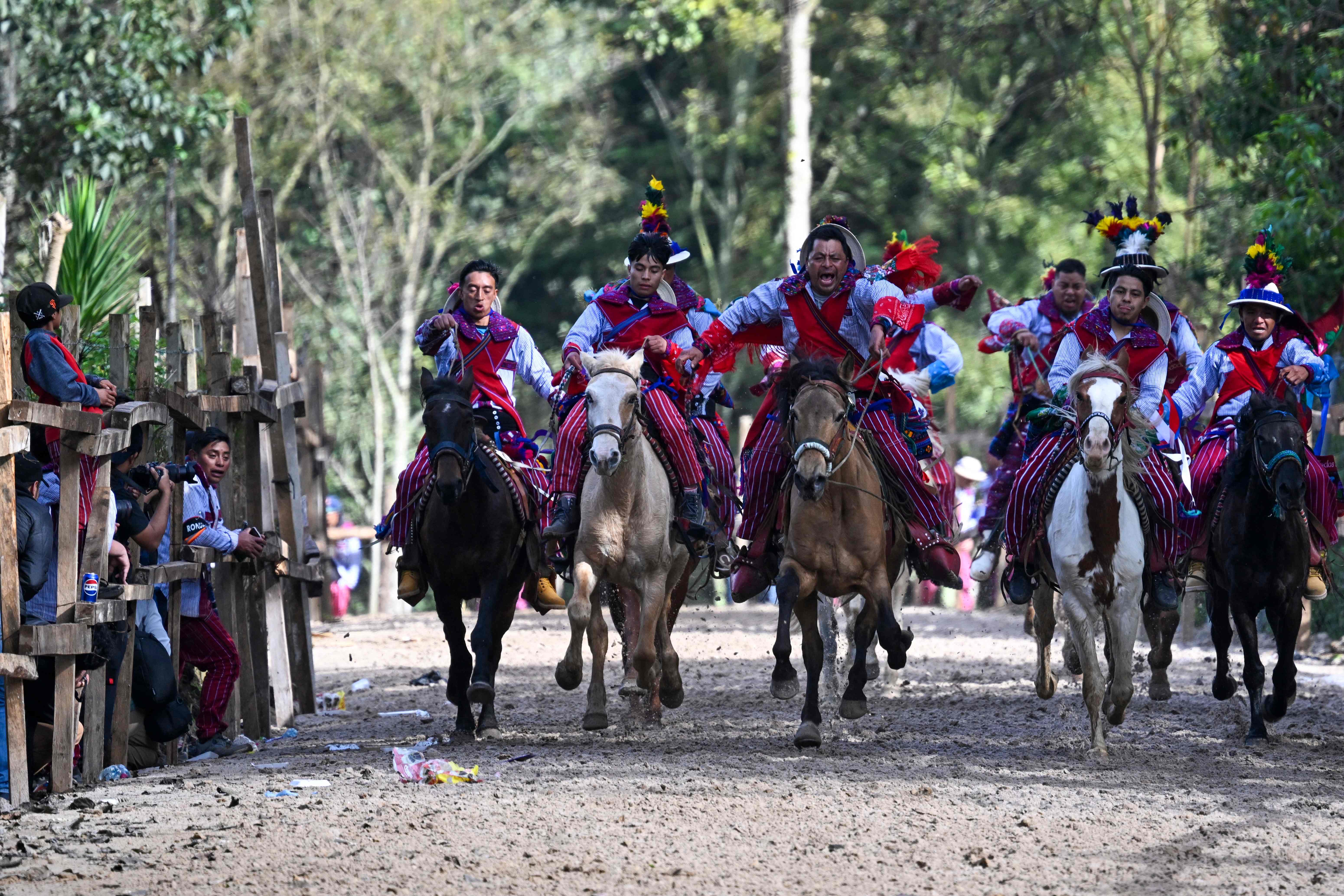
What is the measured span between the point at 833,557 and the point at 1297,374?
3.26 m

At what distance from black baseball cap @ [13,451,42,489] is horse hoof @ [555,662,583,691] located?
3037 mm

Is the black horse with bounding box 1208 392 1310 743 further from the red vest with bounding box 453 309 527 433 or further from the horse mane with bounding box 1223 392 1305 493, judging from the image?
the red vest with bounding box 453 309 527 433

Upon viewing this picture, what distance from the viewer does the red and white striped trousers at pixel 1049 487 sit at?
965cm

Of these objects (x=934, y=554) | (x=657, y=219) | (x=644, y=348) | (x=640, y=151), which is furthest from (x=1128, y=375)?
(x=640, y=151)

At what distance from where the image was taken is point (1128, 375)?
375 inches

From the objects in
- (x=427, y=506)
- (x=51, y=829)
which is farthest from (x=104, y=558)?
(x=427, y=506)

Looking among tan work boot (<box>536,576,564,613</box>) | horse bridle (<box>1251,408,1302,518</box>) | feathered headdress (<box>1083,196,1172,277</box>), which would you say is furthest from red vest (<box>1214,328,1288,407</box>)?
tan work boot (<box>536,576,564,613</box>)

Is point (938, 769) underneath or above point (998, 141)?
underneath

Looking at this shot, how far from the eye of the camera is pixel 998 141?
34.2 meters

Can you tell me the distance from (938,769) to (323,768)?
10.4 ft

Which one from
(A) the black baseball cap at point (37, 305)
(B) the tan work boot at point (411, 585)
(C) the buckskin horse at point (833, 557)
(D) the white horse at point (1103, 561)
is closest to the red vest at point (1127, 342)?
(D) the white horse at point (1103, 561)

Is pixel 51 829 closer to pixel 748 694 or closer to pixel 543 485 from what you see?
pixel 543 485

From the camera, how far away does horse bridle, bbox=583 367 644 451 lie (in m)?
9.22

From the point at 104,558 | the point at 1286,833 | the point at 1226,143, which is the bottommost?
the point at 1286,833
